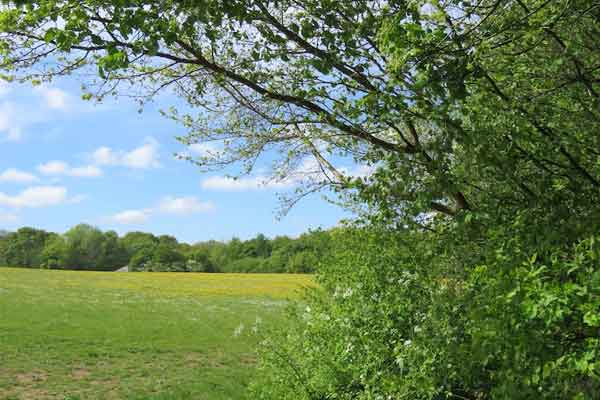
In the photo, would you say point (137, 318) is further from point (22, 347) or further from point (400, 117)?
point (400, 117)

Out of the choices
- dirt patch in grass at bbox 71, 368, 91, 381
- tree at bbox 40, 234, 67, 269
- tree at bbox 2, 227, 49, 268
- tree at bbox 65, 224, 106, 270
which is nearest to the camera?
dirt patch in grass at bbox 71, 368, 91, 381

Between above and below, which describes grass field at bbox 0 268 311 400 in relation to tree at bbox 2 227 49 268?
below

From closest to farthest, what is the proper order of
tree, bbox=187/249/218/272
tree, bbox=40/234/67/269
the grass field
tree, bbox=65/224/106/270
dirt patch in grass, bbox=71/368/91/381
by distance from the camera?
1. the grass field
2. dirt patch in grass, bbox=71/368/91/381
3. tree, bbox=187/249/218/272
4. tree, bbox=40/234/67/269
5. tree, bbox=65/224/106/270

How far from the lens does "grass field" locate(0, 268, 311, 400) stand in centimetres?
1291

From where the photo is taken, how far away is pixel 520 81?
243 inches

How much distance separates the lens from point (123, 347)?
1938 centimetres

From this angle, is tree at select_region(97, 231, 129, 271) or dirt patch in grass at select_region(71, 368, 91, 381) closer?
dirt patch in grass at select_region(71, 368, 91, 381)

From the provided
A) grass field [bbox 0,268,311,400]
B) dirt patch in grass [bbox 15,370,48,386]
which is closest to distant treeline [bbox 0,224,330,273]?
grass field [bbox 0,268,311,400]

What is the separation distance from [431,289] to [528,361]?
2405mm

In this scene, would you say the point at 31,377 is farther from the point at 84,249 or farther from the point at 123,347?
the point at 84,249

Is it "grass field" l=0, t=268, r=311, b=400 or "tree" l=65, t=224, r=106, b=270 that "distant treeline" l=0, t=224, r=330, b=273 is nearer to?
"tree" l=65, t=224, r=106, b=270

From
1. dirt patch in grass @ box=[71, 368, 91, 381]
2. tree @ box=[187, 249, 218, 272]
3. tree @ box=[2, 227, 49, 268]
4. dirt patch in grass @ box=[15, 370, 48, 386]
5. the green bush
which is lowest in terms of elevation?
dirt patch in grass @ box=[71, 368, 91, 381]

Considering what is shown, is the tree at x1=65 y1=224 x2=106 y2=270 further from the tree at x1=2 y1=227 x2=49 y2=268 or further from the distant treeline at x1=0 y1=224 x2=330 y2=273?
the tree at x1=2 y1=227 x2=49 y2=268

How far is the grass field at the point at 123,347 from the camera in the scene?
12.9m
